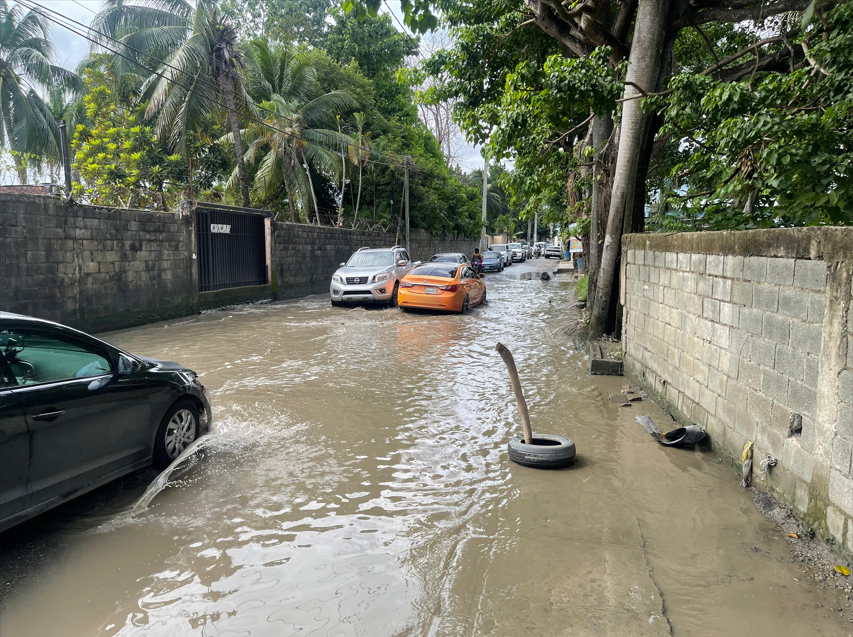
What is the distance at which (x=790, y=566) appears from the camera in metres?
3.53

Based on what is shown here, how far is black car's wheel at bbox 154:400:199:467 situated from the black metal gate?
1138 centimetres

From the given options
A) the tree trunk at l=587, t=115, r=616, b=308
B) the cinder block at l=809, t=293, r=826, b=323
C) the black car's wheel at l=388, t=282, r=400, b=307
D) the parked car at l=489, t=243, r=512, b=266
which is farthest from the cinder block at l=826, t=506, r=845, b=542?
the parked car at l=489, t=243, r=512, b=266

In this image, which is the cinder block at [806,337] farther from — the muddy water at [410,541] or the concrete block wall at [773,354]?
the muddy water at [410,541]

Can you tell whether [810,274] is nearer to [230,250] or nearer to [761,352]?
[761,352]

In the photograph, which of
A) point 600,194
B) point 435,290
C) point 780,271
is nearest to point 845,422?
point 780,271

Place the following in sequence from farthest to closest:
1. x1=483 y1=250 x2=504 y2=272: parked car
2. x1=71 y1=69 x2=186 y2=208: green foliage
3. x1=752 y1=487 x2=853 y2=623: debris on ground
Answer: x1=483 y1=250 x2=504 y2=272: parked car < x1=71 y1=69 x2=186 y2=208: green foliage < x1=752 y1=487 x2=853 y2=623: debris on ground

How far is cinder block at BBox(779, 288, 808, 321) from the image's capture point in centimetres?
396

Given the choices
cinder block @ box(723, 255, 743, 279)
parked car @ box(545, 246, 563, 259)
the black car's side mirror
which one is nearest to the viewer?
the black car's side mirror

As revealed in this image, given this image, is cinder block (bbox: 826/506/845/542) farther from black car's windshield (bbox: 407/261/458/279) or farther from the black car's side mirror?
black car's windshield (bbox: 407/261/458/279)

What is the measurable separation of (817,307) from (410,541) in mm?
3019

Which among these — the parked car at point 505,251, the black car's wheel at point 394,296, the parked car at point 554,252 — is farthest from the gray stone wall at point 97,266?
the parked car at point 554,252

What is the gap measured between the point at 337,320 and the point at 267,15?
29306 mm

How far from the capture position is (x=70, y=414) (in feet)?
12.8

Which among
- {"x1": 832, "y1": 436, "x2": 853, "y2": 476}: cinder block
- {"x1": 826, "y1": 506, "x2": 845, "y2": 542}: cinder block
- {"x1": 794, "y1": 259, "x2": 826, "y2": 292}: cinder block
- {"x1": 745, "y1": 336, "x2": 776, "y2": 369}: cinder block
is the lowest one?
{"x1": 826, "y1": 506, "x2": 845, "y2": 542}: cinder block
